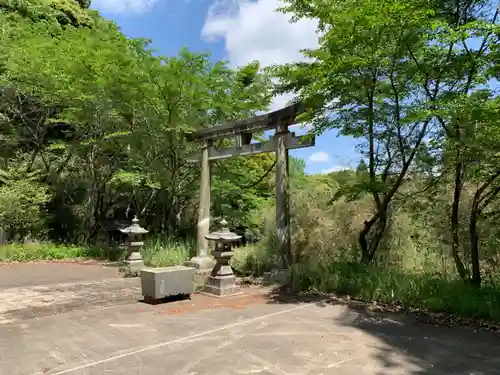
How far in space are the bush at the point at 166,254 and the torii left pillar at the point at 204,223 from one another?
15.0 inches

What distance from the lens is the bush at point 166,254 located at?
1016cm

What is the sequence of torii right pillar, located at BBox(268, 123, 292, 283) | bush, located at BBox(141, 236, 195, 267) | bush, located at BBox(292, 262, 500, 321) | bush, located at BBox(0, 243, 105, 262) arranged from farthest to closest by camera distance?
bush, located at BBox(0, 243, 105, 262) < bush, located at BBox(141, 236, 195, 267) < torii right pillar, located at BBox(268, 123, 292, 283) < bush, located at BBox(292, 262, 500, 321)

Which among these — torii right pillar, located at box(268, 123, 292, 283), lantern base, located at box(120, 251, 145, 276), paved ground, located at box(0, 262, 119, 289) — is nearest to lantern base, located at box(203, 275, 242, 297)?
torii right pillar, located at box(268, 123, 292, 283)

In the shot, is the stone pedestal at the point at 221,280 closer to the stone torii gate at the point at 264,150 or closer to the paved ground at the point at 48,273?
the stone torii gate at the point at 264,150

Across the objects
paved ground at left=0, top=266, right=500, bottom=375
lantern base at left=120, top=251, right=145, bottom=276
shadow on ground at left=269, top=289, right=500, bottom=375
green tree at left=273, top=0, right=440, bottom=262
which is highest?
green tree at left=273, top=0, right=440, bottom=262

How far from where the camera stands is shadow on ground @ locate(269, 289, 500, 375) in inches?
150

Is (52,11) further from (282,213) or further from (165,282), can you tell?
(165,282)

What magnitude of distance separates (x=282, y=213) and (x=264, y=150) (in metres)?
1.66

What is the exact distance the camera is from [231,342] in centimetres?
453

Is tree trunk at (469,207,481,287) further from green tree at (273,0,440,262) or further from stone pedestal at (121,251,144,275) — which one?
stone pedestal at (121,251,144,275)

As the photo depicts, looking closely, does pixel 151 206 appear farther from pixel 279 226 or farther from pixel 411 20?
pixel 411 20

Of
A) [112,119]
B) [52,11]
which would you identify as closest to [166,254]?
[112,119]

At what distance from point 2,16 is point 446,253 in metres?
19.7

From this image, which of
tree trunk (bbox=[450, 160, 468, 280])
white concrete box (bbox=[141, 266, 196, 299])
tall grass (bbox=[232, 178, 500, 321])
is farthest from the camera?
white concrete box (bbox=[141, 266, 196, 299])
